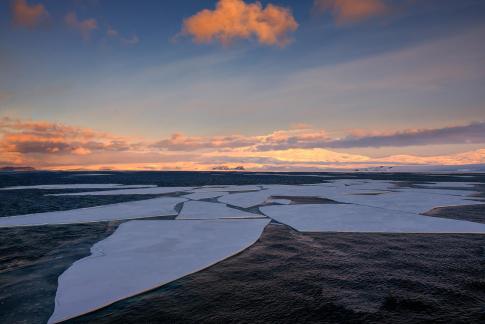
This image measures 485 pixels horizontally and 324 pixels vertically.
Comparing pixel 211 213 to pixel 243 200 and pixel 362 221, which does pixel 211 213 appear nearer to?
pixel 243 200

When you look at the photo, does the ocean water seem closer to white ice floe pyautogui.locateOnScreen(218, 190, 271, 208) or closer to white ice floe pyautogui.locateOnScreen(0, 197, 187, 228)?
white ice floe pyautogui.locateOnScreen(0, 197, 187, 228)

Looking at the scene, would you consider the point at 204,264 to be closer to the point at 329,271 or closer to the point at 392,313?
the point at 329,271

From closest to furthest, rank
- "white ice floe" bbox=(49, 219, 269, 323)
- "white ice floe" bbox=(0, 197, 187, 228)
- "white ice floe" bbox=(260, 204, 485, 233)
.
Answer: "white ice floe" bbox=(49, 219, 269, 323)
"white ice floe" bbox=(260, 204, 485, 233)
"white ice floe" bbox=(0, 197, 187, 228)

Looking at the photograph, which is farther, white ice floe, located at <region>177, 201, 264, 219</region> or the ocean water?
white ice floe, located at <region>177, 201, 264, 219</region>

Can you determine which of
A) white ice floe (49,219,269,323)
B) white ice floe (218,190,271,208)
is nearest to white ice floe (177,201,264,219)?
white ice floe (49,219,269,323)

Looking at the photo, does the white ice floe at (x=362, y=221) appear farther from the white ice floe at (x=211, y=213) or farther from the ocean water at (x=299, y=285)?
the white ice floe at (x=211, y=213)

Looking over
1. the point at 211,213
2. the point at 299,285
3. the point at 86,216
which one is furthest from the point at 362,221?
the point at 86,216

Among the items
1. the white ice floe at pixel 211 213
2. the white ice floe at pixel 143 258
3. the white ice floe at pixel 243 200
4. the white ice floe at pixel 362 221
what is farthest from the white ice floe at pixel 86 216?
the white ice floe at pixel 362 221

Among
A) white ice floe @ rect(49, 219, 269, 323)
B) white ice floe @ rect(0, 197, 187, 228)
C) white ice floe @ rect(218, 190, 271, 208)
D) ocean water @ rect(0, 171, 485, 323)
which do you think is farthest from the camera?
white ice floe @ rect(218, 190, 271, 208)
